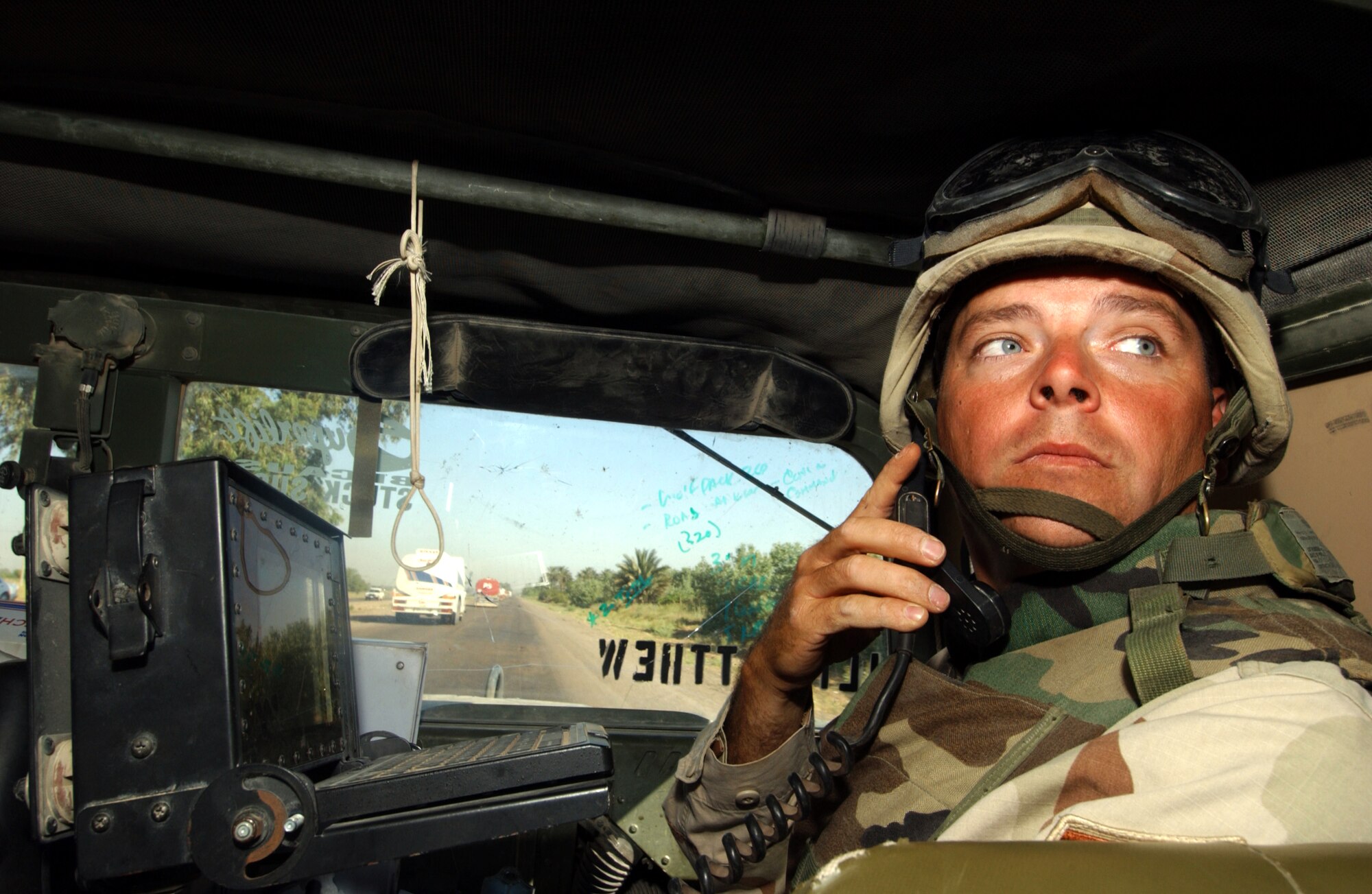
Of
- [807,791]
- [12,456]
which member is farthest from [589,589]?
[12,456]

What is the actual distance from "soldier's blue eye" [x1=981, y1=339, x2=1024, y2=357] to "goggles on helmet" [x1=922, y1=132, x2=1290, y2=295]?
235 mm

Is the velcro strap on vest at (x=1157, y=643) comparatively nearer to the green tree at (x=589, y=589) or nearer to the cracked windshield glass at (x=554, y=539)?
the cracked windshield glass at (x=554, y=539)

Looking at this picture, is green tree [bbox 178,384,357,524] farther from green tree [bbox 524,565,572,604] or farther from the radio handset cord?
the radio handset cord

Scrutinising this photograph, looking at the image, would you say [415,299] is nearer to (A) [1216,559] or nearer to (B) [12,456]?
(B) [12,456]

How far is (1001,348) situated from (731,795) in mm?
1033

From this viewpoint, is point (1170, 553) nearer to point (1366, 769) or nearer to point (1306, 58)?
point (1366, 769)

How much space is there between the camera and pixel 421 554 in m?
2.05

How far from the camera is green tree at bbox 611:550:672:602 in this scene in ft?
7.03

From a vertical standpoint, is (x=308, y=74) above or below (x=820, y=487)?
above

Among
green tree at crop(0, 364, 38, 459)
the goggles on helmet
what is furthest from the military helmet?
green tree at crop(0, 364, 38, 459)

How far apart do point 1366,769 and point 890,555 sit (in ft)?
2.05

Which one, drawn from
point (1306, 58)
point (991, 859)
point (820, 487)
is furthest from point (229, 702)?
point (1306, 58)

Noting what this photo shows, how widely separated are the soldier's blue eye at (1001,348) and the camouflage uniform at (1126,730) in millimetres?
434

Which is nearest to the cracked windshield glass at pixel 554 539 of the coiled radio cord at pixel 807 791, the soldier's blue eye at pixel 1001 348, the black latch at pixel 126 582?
the coiled radio cord at pixel 807 791
